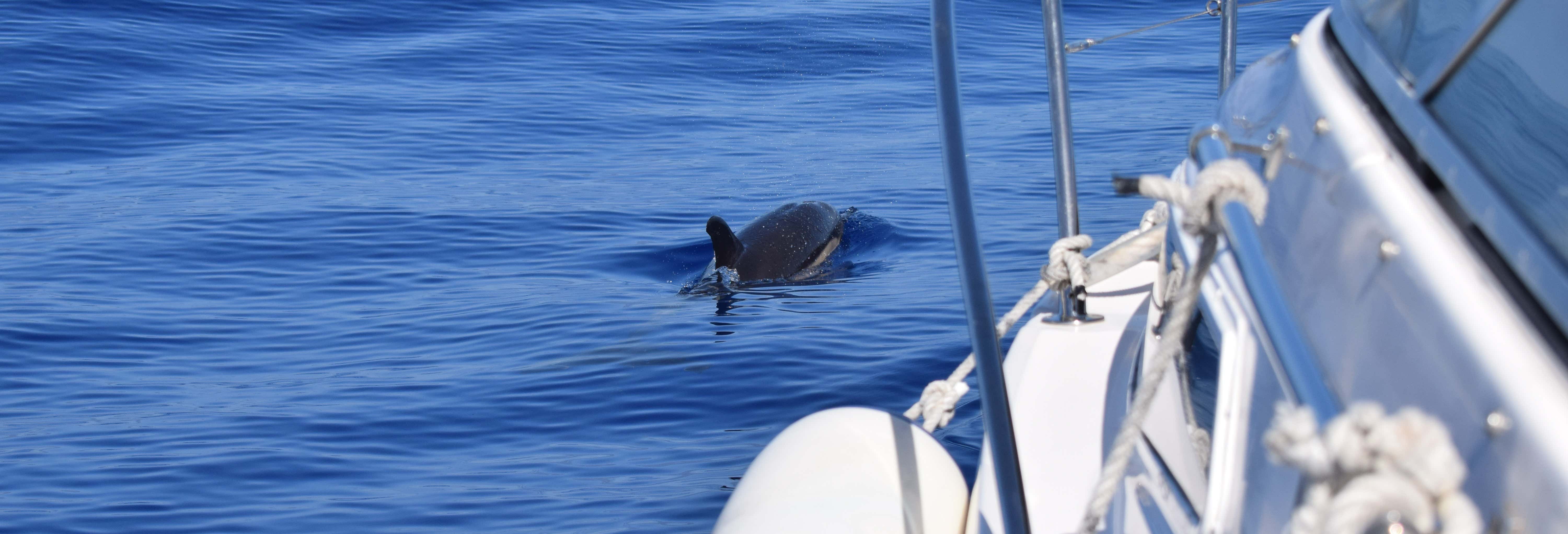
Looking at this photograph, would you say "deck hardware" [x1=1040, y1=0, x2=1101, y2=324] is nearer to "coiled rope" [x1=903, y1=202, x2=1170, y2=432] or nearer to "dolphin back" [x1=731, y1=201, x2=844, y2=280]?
"coiled rope" [x1=903, y1=202, x2=1170, y2=432]

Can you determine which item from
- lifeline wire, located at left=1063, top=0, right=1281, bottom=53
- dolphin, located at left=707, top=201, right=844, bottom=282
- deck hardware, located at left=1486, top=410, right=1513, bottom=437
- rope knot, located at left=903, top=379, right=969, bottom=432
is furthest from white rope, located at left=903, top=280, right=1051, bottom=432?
dolphin, located at left=707, top=201, right=844, bottom=282

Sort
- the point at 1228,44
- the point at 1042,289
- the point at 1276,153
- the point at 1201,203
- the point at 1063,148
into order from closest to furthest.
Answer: the point at 1201,203, the point at 1276,153, the point at 1042,289, the point at 1063,148, the point at 1228,44

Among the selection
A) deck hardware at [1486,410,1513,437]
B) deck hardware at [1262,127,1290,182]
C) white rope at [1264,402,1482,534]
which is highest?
deck hardware at [1262,127,1290,182]

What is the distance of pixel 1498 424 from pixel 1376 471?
0.59 ft

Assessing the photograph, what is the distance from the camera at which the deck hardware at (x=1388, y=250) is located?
4.74ft

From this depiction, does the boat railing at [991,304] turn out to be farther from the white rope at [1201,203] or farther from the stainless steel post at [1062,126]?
the stainless steel post at [1062,126]

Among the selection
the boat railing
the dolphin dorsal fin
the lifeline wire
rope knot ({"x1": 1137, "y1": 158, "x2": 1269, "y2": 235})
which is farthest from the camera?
the dolphin dorsal fin

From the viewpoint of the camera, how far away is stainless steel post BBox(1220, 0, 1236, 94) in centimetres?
405

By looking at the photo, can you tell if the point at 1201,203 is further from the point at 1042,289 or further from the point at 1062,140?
the point at 1062,140

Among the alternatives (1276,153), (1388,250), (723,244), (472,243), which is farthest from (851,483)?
(472,243)

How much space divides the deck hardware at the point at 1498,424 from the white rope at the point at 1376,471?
96 millimetres

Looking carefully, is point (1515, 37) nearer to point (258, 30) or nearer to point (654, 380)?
point (654, 380)

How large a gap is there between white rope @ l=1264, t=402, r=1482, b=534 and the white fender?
5.54 feet

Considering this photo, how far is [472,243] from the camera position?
9133 millimetres
